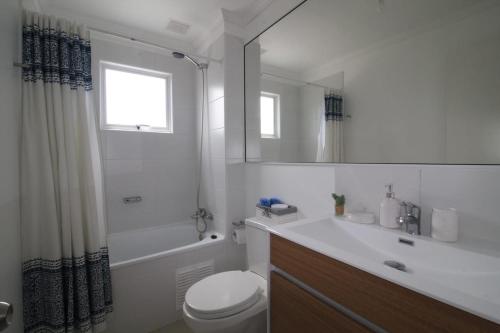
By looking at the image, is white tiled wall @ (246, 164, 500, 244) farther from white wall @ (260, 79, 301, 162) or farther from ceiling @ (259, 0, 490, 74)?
ceiling @ (259, 0, 490, 74)

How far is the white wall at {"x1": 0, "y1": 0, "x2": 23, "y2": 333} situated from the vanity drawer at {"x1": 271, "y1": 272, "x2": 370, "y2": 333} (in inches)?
45.9

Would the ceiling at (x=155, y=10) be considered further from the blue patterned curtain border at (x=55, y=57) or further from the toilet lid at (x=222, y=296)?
the toilet lid at (x=222, y=296)

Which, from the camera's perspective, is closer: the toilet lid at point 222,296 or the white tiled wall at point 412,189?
the white tiled wall at point 412,189

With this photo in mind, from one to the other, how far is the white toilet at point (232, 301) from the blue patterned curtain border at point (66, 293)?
2.15ft

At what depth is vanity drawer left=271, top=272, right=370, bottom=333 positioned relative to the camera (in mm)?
736

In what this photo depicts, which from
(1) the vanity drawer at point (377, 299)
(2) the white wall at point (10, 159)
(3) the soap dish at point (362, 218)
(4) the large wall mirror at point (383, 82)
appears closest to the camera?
(1) the vanity drawer at point (377, 299)

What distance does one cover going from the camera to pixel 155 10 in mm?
1878

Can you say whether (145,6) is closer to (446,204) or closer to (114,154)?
(114,154)

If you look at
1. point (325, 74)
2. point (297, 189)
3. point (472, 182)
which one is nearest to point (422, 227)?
point (472, 182)

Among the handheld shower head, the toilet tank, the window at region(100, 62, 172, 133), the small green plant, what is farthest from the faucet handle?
the window at region(100, 62, 172, 133)

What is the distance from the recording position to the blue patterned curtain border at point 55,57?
1.34 m

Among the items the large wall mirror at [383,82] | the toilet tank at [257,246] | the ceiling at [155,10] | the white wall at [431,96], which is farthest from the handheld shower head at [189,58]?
the toilet tank at [257,246]

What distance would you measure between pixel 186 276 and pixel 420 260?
155 centimetres

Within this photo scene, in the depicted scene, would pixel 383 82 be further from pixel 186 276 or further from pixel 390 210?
pixel 186 276
